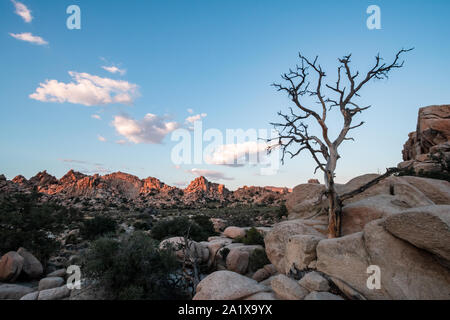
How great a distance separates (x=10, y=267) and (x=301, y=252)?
13.6 metres

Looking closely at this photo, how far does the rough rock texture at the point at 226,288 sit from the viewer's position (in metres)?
6.17

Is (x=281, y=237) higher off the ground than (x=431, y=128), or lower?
lower

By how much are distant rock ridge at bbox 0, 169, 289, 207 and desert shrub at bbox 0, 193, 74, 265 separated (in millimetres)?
55265

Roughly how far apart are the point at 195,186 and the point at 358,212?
8654 centimetres

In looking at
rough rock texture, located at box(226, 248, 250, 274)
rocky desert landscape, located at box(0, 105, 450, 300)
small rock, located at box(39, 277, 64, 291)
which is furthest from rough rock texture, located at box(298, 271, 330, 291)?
small rock, located at box(39, 277, 64, 291)

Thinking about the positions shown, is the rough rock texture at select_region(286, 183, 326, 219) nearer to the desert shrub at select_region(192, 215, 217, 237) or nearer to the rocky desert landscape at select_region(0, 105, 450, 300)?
the rocky desert landscape at select_region(0, 105, 450, 300)

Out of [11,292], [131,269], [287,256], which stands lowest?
[11,292]

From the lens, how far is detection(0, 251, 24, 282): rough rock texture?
10750mm

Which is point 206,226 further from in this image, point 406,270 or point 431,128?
point 431,128

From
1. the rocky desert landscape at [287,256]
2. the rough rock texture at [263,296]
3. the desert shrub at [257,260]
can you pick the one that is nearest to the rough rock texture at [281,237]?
the rocky desert landscape at [287,256]

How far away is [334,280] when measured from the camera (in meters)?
5.95

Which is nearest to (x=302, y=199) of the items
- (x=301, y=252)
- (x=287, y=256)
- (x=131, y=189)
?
(x=287, y=256)

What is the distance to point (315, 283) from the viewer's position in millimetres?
5801
